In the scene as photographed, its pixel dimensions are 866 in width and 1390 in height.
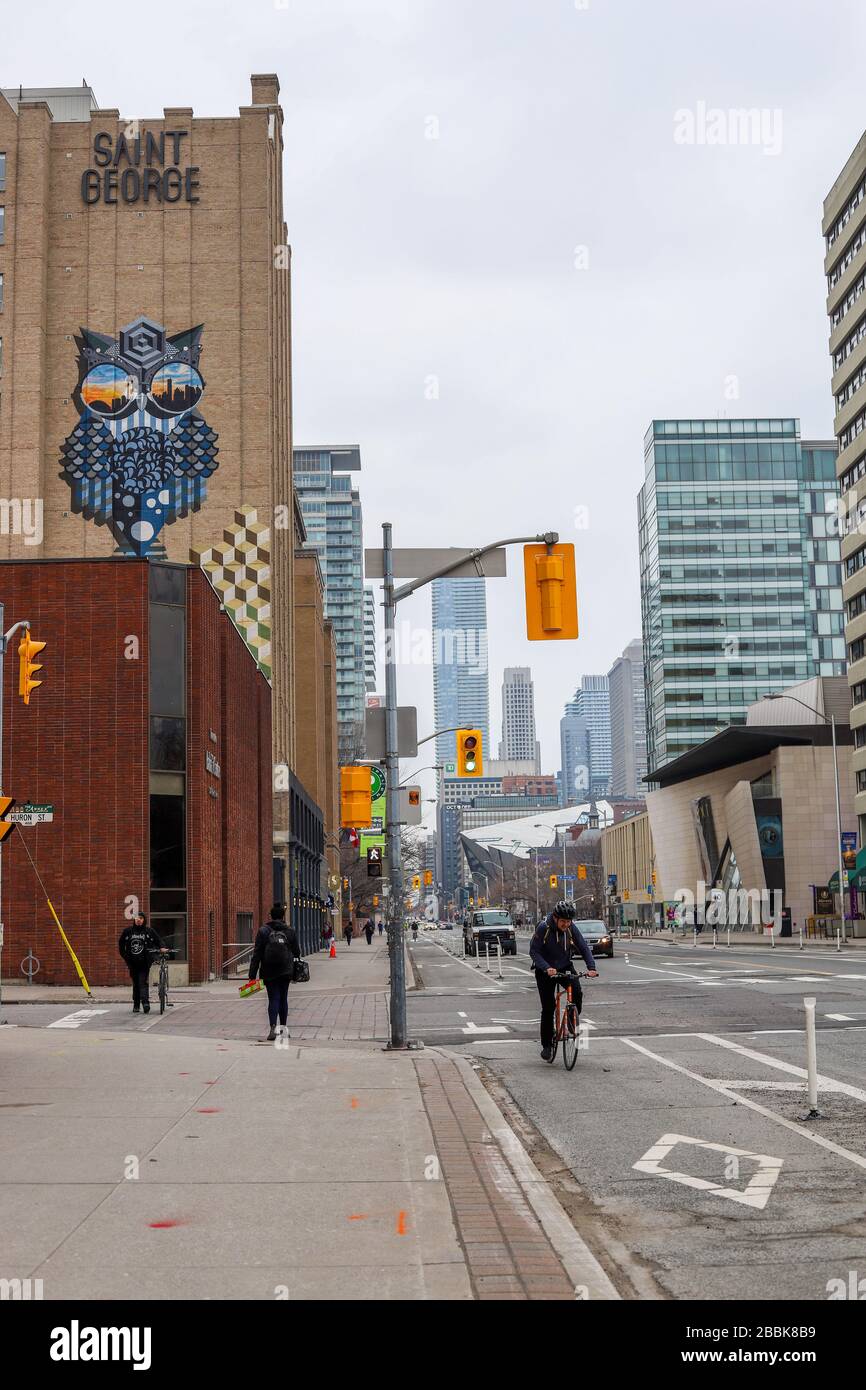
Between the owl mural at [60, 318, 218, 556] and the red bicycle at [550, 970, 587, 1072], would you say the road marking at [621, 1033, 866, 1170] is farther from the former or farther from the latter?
the owl mural at [60, 318, 218, 556]

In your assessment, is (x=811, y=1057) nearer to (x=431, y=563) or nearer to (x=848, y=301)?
(x=431, y=563)

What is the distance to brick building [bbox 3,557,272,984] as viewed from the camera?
3098cm

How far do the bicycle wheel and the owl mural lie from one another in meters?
43.4

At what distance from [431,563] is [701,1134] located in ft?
32.4

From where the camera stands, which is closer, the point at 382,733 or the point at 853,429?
the point at 382,733

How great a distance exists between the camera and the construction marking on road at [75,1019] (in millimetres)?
21219

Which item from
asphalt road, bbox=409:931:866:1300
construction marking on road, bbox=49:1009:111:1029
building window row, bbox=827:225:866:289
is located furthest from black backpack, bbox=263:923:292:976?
building window row, bbox=827:225:866:289

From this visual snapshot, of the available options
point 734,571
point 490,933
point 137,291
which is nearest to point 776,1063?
point 490,933

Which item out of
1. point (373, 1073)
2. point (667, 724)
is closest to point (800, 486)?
point (667, 724)

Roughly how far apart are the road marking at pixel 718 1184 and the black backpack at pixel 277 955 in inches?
333

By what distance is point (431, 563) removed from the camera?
741 inches

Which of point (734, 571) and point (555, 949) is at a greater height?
point (734, 571)

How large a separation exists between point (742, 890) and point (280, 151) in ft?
198
